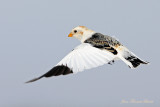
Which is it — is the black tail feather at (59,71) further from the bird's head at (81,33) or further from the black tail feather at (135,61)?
the bird's head at (81,33)

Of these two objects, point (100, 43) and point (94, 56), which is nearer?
A: point (94, 56)

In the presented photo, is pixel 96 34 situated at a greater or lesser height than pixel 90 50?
greater

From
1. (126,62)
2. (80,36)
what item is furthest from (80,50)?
(80,36)

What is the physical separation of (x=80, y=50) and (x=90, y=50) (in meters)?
0.16

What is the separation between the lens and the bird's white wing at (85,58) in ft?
12.3

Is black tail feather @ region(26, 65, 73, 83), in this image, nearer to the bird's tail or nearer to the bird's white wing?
the bird's white wing

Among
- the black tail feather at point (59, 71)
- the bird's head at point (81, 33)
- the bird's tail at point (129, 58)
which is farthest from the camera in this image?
the bird's head at point (81, 33)

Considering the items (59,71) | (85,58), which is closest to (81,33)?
(85,58)

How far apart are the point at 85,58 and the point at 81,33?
1.42 metres

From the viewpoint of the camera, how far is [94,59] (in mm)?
3855

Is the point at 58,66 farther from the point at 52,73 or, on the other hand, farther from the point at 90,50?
the point at 90,50

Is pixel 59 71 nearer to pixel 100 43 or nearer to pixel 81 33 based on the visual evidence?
pixel 100 43

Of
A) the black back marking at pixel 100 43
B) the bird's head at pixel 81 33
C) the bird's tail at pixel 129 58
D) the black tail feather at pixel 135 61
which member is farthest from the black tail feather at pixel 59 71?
the bird's head at pixel 81 33

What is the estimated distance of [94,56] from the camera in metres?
3.95
